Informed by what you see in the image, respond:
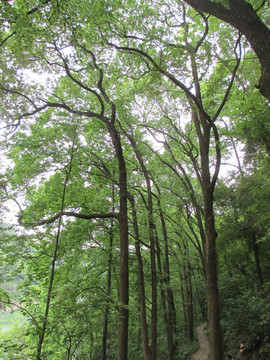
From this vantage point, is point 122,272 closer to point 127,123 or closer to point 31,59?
point 127,123

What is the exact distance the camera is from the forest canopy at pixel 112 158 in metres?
3.84

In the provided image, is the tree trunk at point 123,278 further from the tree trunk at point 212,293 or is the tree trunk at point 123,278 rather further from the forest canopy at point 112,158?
the tree trunk at point 212,293

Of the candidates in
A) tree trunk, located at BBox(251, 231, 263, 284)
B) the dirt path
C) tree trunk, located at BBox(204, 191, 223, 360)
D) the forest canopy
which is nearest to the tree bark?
the forest canopy

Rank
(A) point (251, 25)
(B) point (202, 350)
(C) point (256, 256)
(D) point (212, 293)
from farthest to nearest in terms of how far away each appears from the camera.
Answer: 1. (B) point (202, 350)
2. (C) point (256, 256)
3. (D) point (212, 293)
4. (A) point (251, 25)

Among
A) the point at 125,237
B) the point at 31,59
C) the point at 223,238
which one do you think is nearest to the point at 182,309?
the point at 223,238

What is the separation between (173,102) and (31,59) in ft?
18.7

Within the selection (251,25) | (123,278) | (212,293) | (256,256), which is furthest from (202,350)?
(251,25)

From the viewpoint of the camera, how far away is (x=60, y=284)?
Result: 686 centimetres

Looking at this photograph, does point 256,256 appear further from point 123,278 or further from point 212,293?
point 123,278

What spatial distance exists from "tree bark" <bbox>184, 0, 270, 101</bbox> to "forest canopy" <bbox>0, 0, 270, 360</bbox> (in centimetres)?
2

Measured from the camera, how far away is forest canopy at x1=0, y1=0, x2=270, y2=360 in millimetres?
3840

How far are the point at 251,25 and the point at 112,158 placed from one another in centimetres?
717

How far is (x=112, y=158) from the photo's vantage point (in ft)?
31.2

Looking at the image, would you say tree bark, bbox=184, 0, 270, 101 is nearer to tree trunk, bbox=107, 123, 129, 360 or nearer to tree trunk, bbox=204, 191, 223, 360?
tree trunk, bbox=204, 191, 223, 360
